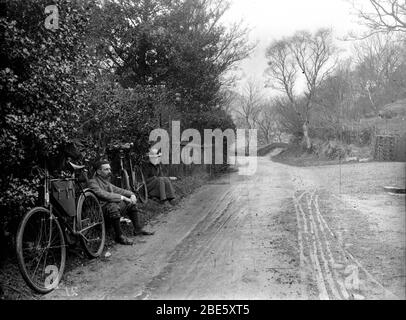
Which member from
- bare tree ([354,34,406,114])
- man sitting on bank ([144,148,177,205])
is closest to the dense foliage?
man sitting on bank ([144,148,177,205])

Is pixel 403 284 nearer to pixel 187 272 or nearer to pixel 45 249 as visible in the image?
pixel 187 272

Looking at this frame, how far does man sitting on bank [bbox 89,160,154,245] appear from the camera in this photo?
5840 millimetres

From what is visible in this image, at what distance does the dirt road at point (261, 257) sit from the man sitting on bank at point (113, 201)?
304 mm

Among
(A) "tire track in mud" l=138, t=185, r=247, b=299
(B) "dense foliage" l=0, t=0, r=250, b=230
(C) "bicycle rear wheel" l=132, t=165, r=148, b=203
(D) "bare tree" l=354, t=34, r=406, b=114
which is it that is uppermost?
(D) "bare tree" l=354, t=34, r=406, b=114

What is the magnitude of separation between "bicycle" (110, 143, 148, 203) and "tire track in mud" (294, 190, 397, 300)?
11.9ft

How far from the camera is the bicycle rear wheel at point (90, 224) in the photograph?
5.12 metres

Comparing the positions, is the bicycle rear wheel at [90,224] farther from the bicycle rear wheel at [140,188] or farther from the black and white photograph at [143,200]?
the bicycle rear wheel at [140,188]

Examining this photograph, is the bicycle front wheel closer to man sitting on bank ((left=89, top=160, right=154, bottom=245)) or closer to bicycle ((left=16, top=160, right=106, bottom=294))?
bicycle ((left=16, top=160, right=106, bottom=294))

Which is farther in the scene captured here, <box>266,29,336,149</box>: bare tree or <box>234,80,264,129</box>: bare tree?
<box>234,80,264,129</box>: bare tree

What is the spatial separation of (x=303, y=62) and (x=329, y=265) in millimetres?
31134

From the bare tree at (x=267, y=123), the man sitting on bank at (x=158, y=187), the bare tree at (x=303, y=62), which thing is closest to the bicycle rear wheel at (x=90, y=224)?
the man sitting on bank at (x=158, y=187)

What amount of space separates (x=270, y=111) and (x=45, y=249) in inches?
2456
